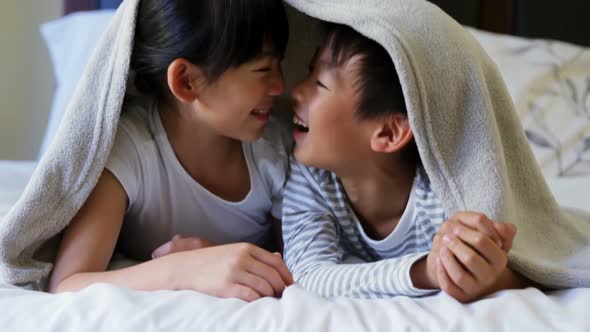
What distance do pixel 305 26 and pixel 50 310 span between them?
61 cm

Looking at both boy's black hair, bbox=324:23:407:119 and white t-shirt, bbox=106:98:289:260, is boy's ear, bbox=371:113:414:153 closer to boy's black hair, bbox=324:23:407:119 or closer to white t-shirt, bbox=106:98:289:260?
boy's black hair, bbox=324:23:407:119

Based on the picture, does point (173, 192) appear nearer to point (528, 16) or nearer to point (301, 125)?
point (301, 125)

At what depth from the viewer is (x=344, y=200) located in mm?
1095

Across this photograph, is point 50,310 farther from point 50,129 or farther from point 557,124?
point 557,124

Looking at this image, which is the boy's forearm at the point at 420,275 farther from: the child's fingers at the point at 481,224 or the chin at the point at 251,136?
the chin at the point at 251,136

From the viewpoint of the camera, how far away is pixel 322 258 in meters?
0.99

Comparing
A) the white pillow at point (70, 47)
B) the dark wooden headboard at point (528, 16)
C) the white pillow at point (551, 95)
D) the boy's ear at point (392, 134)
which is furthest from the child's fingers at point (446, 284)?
the dark wooden headboard at point (528, 16)

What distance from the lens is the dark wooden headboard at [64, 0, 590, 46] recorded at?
74.9 inches

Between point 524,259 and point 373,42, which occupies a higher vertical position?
point 373,42

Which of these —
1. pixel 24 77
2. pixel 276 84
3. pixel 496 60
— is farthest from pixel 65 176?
pixel 24 77

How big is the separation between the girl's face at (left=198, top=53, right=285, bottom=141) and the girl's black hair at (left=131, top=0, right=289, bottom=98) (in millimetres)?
16

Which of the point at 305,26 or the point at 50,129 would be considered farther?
the point at 50,129

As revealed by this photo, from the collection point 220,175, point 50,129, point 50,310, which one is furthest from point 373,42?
point 50,129

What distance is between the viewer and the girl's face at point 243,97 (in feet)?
3.35
